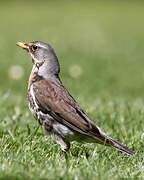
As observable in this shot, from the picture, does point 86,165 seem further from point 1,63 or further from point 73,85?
point 1,63

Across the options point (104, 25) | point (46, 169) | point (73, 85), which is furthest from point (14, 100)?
point (104, 25)

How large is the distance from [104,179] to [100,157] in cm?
96

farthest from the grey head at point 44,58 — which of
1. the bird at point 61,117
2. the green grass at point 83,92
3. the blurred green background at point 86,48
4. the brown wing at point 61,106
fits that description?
the blurred green background at point 86,48

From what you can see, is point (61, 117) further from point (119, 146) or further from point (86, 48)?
point (86, 48)

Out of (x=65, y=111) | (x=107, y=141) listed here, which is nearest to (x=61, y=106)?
(x=65, y=111)

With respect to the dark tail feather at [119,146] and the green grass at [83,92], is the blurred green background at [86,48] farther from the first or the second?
the dark tail feather at [119,146]

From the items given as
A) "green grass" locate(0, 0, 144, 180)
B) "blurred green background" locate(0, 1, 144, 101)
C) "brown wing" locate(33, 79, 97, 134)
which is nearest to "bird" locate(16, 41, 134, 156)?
"brown wing" locate(33, 79, 97, 134)

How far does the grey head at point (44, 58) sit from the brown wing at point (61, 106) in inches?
11.0

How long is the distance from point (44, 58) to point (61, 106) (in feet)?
2.68

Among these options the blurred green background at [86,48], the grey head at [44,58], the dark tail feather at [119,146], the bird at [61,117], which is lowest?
the dark tail feather at [119,146]

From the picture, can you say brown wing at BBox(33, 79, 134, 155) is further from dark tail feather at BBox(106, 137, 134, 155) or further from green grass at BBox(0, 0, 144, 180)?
green grass at BBox(0, 0, 144, 180)

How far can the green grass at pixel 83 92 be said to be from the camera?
4.12 meters

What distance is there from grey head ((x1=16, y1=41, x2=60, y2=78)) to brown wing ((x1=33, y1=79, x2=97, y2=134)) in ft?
0.92

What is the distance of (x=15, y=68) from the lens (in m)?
12.1
